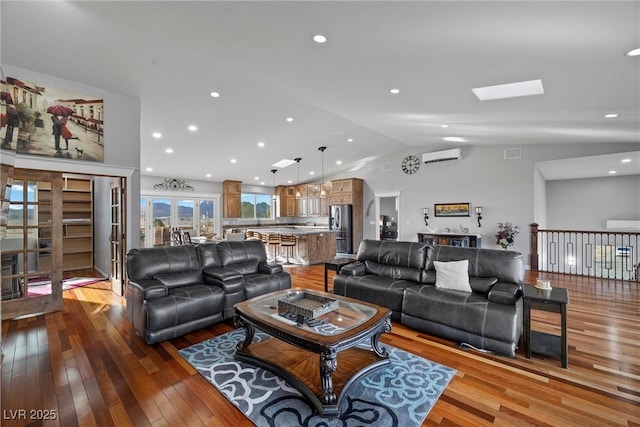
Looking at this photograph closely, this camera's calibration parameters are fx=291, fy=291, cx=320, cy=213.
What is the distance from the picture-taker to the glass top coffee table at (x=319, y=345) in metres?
2.11

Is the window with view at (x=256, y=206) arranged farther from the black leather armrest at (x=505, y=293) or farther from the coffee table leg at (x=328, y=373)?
the coffee table leg at (x=328, y=373)

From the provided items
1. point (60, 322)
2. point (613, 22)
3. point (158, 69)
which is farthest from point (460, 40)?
point (60, 322)

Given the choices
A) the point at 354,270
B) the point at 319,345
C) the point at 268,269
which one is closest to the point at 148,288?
the point at 268,269

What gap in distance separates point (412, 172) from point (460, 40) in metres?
6.53

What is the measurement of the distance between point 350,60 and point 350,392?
126 inches

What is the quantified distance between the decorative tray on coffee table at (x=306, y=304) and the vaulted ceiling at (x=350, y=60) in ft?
8.26

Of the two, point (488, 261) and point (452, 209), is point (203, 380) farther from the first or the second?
point (452, 209)

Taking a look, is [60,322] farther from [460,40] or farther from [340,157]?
[340,157]

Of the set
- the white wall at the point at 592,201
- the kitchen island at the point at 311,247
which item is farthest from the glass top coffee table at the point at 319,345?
the white wall at the point at 592,201

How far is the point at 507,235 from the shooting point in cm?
685

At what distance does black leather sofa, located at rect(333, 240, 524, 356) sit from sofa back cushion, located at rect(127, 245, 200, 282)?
2.11m

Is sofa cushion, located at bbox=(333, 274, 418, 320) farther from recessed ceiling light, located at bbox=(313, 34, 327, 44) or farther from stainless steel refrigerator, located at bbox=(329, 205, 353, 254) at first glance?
stainless steel refrigerator, located at bbox=(329, 205, 353, 254)

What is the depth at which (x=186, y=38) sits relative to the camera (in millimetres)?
3129

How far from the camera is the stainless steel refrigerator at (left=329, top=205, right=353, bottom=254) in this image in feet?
31.5
